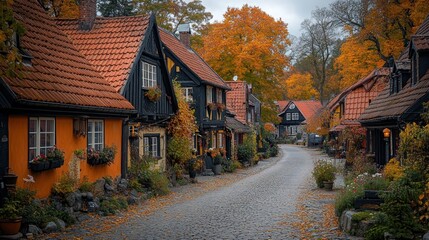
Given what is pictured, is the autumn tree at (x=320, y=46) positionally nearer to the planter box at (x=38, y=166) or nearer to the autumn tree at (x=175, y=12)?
the autumn tree at (x=175, y=12)

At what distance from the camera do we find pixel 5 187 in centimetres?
1124

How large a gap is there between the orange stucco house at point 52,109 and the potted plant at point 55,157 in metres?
0.21

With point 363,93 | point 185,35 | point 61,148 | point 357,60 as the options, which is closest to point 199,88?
point 185,35

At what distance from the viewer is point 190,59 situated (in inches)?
1230

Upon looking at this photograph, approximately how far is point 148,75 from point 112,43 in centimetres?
200

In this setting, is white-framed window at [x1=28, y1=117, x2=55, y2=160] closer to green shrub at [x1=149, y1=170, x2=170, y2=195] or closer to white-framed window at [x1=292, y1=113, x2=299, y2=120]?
green shrub at [x1=149, y1=170, x2=170, y2=195]

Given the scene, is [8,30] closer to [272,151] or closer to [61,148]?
[61,148]

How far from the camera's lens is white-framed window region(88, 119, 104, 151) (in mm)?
15859

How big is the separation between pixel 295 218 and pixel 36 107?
24.9 ft

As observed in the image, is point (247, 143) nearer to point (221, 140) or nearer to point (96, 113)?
point (221, 140)

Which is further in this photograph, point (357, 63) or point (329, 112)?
point (329, 112)

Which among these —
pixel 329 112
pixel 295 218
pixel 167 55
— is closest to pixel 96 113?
pixel 295 218

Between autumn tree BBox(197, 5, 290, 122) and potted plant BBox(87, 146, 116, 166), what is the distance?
27711 mm

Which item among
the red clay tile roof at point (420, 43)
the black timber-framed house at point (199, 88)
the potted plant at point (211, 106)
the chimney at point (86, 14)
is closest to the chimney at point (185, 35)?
the black timber-framed house at point (199, 88)
